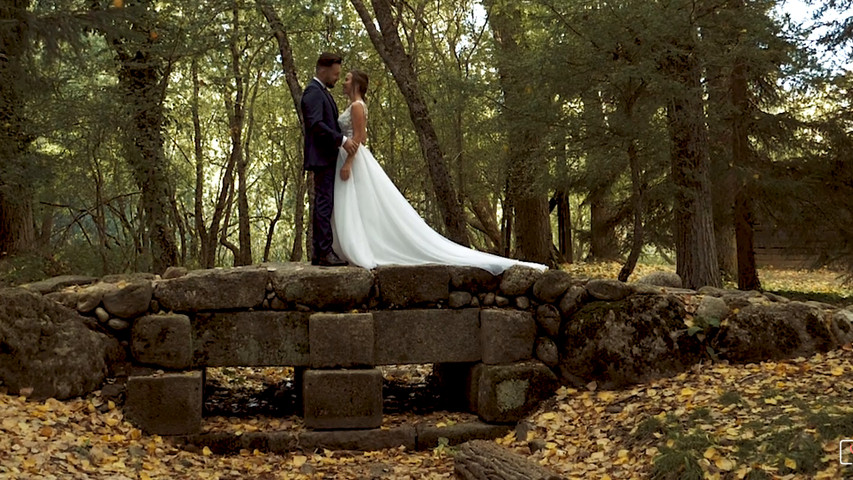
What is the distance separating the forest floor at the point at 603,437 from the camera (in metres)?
4.88

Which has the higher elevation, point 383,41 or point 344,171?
point 383,41

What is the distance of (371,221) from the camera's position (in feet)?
24.7

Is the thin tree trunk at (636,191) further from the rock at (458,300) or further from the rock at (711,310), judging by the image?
the rock at (458,300)

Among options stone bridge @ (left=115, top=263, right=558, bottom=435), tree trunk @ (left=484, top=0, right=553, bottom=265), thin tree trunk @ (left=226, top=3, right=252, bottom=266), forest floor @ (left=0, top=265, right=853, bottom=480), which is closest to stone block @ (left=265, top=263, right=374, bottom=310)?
stone bridge @ (left=115, top=263, right=558, bottom=435)

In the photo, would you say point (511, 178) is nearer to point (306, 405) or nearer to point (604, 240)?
point (604, 240)

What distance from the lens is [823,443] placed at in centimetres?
472

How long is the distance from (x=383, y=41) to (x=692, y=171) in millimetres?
4386

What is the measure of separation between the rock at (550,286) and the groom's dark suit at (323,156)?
1.94 meters

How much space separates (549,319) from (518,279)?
0.45 metres

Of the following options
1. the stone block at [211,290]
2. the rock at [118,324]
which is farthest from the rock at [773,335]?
the rock at [118,324]

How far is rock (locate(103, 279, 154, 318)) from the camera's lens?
271 inches

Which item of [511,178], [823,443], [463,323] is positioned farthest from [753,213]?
[823,443]

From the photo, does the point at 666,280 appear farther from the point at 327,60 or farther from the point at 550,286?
the point at 327,60

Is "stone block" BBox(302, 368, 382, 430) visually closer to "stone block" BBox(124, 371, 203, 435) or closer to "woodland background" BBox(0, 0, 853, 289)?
"stone block" BBox(124, 371, 203, 435)
